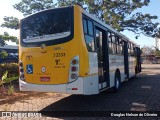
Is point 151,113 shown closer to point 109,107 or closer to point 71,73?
point 109,107

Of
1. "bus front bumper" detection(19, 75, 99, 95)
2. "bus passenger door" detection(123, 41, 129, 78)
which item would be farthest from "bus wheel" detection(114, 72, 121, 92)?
"bus front bumper" detection(19, 75, 99, 95)

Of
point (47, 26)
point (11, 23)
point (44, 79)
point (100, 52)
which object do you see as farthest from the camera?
point (11, 23)

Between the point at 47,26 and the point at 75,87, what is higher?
the point at 47,26

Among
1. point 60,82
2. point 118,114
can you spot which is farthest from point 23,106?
point 118,114

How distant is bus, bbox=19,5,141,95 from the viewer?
8047 mm

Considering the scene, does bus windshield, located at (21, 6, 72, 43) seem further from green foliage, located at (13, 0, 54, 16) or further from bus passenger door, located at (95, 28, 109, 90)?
green foliage, located at (13, 0, 54, 16)

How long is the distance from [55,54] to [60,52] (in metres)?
0.21

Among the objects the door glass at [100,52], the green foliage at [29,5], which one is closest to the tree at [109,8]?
the green foliage at [29,5]

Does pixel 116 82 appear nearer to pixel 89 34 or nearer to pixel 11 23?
pixel 89 34

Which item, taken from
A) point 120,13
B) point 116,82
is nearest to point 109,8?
point 120,13

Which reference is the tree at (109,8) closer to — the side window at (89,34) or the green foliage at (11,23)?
the green foliage at (11,23)

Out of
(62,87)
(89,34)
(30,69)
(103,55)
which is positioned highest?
(89,34)

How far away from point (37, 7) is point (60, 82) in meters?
21.3

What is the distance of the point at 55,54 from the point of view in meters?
8.37
